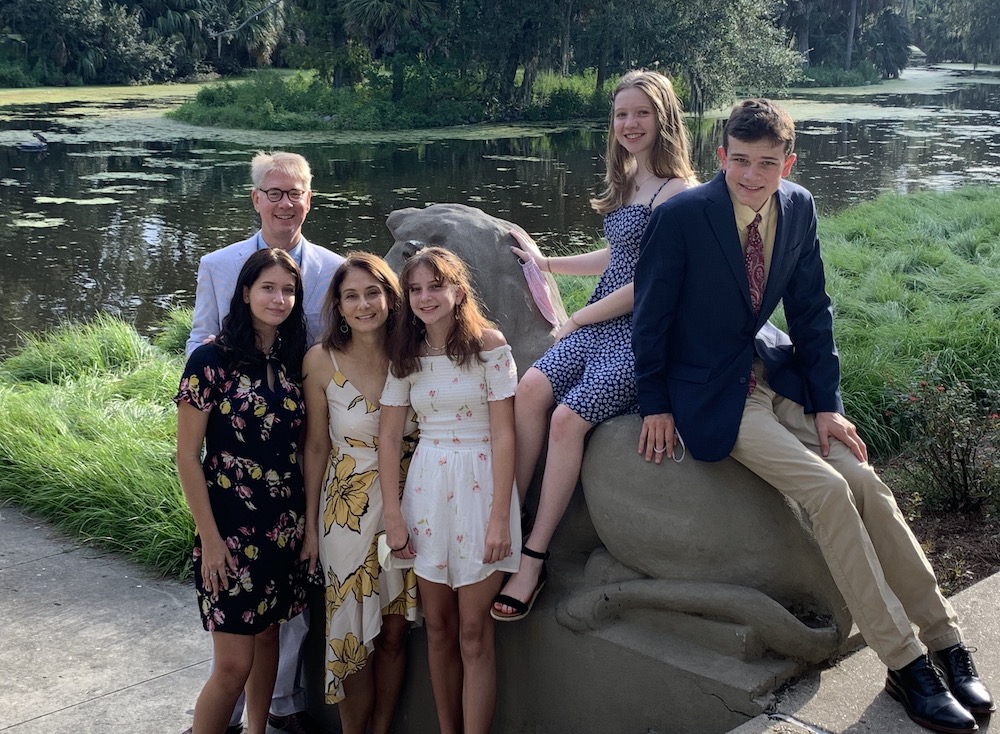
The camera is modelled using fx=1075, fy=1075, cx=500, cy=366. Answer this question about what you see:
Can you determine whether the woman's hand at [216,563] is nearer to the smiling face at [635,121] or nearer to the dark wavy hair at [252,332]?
the dark wavy hair at [252,332]

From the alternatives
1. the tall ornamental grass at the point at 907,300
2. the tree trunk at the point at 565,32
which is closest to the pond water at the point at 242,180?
the tree trunk at the point at 565,32

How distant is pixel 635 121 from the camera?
3061mm

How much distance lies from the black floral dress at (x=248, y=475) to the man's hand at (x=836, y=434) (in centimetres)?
144

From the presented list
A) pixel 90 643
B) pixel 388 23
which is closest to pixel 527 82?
pixel 388 23

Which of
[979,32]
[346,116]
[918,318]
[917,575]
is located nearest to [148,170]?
[346,116]

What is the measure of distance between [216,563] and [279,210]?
1.09 metres

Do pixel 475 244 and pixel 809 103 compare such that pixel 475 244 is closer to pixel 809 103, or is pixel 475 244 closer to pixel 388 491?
pixel 388 491

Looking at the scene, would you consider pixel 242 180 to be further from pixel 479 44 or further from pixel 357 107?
pixel 479 44

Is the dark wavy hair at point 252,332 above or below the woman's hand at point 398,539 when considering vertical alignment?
above

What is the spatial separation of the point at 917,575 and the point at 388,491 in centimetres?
139

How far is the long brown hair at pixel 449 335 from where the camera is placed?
2928mm

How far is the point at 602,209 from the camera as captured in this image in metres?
3.24

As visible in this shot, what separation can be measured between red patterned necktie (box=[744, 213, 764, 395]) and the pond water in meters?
9.07

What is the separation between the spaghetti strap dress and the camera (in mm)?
2936
